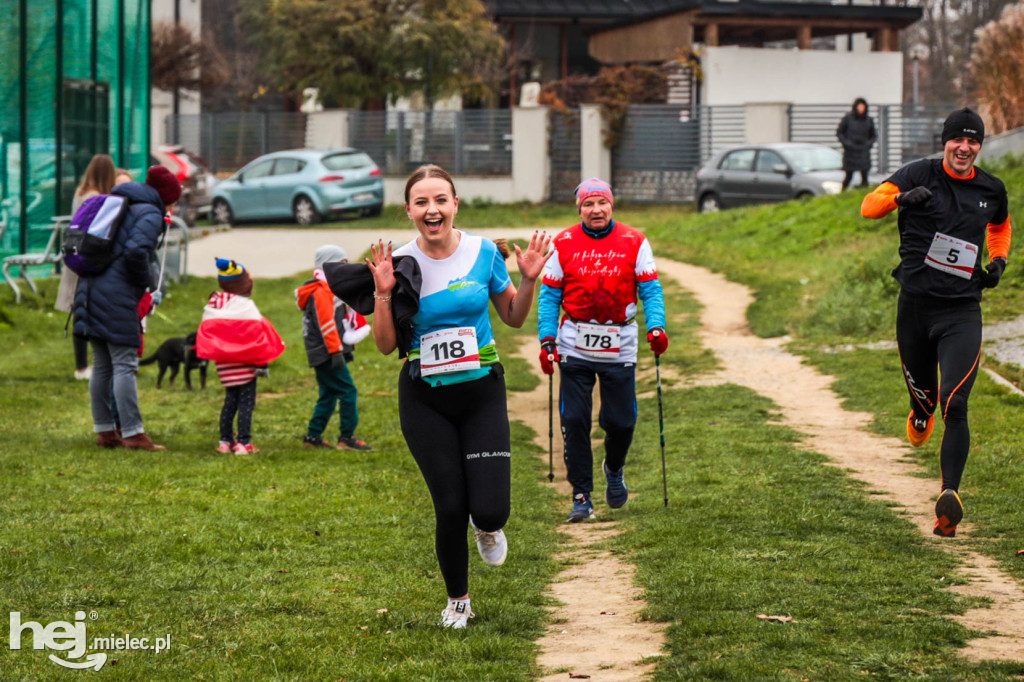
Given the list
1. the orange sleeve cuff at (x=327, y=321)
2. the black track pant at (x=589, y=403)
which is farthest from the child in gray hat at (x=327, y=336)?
the black track pant at (x=589, y=403)

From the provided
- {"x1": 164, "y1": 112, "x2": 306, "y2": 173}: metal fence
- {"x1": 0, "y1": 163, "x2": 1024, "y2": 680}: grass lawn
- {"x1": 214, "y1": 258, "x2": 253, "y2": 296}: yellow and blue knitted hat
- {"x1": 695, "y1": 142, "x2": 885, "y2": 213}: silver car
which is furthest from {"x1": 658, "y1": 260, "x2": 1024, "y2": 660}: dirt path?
{"x1": 164, "y1": 112, "x2": 306, "y2": 173}: metal fence

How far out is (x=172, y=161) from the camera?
97.8 feet

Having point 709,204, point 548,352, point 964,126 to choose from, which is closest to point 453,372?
point 548,352

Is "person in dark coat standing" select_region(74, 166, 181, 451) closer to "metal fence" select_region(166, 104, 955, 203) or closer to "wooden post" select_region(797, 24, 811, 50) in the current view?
"metal fence" select_region(166, 104, 955, 203)

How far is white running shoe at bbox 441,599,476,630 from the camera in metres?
5.63

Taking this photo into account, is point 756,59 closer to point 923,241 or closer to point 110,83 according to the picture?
point 110,83

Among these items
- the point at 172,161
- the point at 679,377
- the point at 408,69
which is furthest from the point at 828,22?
the point at 679,377

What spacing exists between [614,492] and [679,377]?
19.6 ft

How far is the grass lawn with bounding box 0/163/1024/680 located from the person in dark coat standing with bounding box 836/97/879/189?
1306 cm

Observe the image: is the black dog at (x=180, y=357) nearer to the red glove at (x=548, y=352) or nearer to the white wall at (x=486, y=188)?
the red glove at (x=548, y=352)

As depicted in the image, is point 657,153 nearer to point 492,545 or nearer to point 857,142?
point 857,142

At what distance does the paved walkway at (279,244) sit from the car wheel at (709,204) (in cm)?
388

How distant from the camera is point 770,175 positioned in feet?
90.4

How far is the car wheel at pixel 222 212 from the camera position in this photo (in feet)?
103
